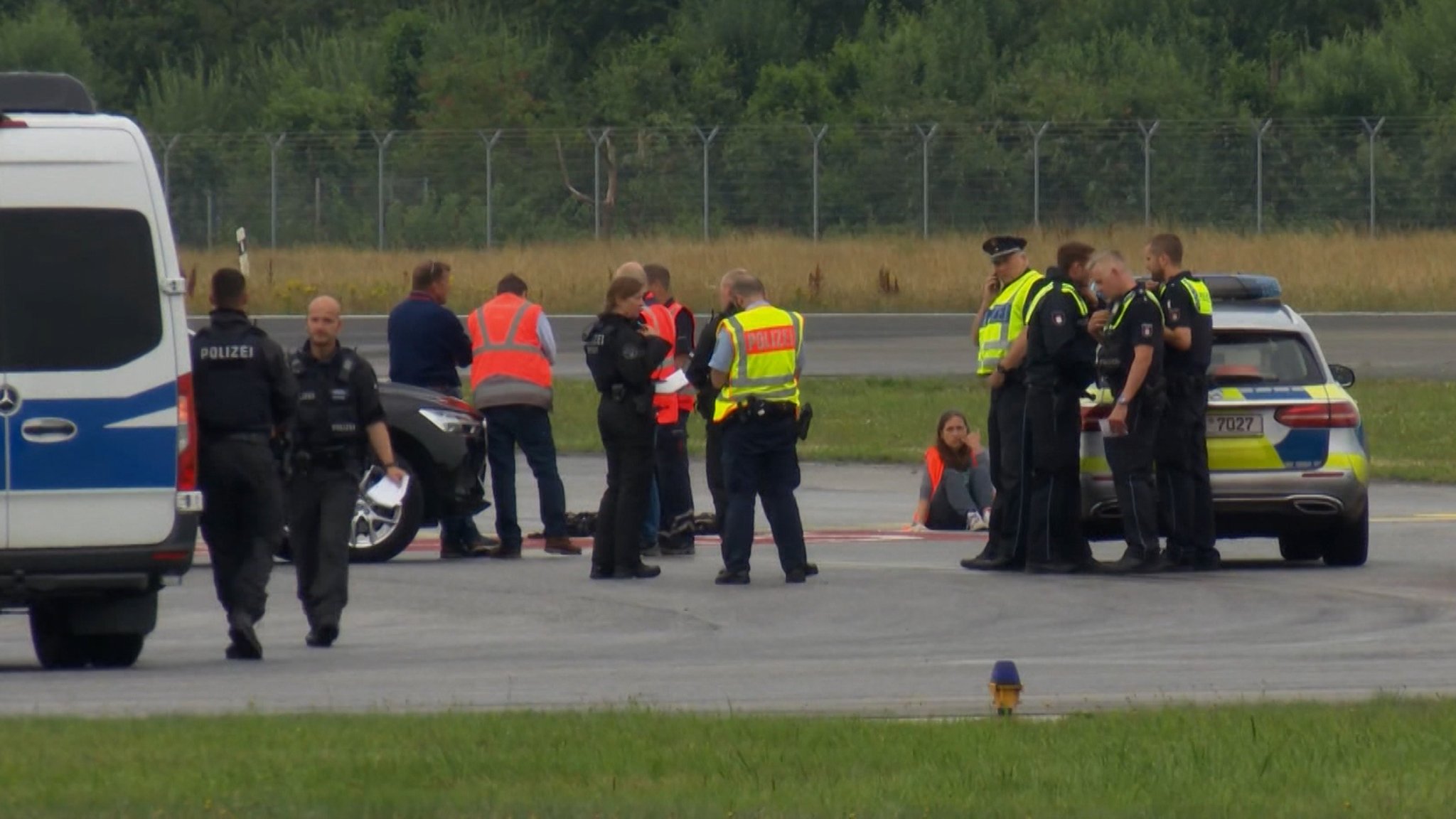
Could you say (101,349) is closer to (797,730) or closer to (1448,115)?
(797,730)

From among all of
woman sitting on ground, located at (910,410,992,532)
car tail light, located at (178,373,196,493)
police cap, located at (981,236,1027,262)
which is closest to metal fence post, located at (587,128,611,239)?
woman sitting on ground, located at (910,410,992,532)

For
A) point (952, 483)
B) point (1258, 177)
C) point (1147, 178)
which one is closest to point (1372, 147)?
point (1258, 177)

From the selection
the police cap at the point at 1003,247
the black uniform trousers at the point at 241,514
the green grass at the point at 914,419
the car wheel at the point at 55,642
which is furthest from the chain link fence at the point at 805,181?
the car wheel at the point at 55,642

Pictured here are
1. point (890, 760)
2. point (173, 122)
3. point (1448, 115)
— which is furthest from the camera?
point (173, 122)

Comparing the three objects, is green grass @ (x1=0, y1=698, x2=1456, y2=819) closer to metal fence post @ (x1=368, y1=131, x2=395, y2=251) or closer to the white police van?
the white police van

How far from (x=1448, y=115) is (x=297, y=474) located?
41.5 metres

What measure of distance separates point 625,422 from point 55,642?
159 inches

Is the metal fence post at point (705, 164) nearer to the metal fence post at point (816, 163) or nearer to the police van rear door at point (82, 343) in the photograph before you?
the metal fence post at point (816, 163)

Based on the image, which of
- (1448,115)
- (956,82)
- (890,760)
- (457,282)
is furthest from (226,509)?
(956,82)

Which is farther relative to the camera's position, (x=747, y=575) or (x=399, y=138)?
(x=399, y=138)

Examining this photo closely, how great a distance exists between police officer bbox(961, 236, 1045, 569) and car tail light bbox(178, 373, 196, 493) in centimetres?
513

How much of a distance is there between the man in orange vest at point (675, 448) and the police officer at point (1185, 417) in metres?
2.94

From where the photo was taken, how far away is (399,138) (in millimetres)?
47625

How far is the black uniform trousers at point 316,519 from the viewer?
459 inches
